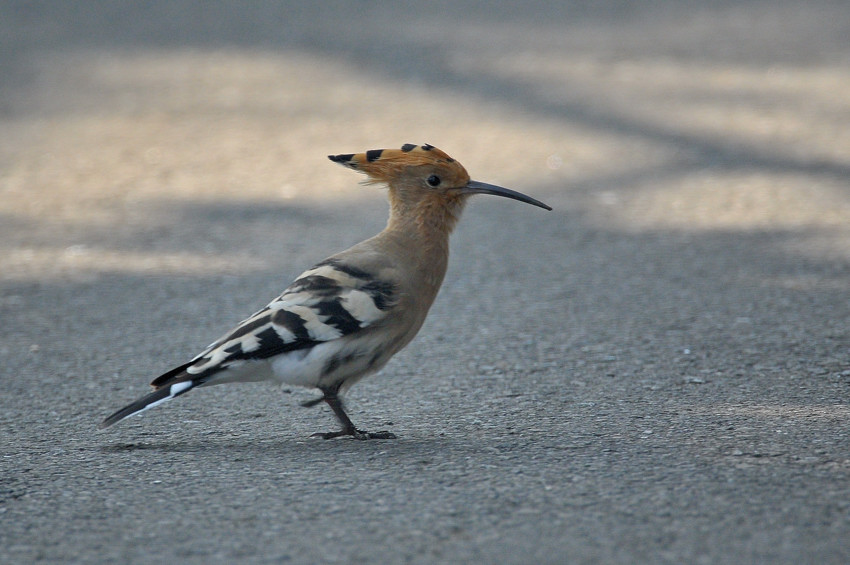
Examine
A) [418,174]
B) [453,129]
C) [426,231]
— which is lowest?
[426,231]

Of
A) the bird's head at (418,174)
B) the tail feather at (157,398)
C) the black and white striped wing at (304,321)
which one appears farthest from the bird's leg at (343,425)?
the bird's head at (418,174)

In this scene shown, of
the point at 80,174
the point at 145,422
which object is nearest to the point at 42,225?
the point at 80,174

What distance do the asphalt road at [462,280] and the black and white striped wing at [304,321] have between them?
1.04 ft

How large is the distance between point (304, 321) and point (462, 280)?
227 cm

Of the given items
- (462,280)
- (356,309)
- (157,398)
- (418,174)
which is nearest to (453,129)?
(462,280)

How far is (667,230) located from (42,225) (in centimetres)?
361

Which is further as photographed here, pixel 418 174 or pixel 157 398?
pixel 418 174

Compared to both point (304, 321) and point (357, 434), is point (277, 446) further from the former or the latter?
point (304, 321)

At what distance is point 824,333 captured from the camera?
4.78 meters

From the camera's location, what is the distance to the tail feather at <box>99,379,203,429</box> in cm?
361

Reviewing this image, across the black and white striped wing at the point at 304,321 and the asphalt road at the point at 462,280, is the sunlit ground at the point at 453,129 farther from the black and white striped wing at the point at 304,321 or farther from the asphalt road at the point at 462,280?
the black and white striped wing at the point at 304,321

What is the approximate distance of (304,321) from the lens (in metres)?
3.70

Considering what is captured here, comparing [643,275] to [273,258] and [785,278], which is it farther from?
[273,258]

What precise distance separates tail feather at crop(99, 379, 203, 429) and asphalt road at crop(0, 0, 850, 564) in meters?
0.17
